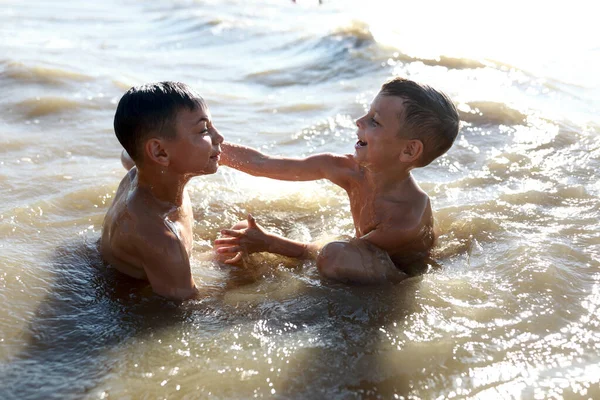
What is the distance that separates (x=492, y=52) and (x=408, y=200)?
5046 mm

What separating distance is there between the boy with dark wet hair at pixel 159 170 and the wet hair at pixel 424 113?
87 centimetres

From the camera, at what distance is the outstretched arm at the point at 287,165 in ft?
12.2

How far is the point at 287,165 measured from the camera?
148 inches

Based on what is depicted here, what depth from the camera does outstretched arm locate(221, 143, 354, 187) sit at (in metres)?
3.71

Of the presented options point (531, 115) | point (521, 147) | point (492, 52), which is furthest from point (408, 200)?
point (492, 52)

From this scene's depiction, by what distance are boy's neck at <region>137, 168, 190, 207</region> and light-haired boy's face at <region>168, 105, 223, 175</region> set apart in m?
0.06

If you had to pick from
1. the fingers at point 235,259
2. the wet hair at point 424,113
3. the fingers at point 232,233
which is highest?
the wet hair at point 424,113

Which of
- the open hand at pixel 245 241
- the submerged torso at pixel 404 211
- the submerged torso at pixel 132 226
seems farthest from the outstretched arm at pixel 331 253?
the submerged torso at pixel 132 226

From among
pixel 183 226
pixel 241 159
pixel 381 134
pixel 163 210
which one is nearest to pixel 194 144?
pixel 163 210

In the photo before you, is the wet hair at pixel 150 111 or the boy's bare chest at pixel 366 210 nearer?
the wet hair at pixel 150 111

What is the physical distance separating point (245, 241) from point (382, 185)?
0.73 metres

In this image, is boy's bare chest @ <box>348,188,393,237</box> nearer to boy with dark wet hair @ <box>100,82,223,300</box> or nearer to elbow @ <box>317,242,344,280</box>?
elbow @ <box>317,242,344,280</box>

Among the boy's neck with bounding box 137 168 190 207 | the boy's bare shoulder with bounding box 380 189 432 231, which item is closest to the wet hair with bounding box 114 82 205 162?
the boy's neck with bounding box 137 168 190 207

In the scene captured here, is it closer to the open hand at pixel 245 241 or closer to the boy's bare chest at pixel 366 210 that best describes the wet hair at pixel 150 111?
the open hand at pixel 245 241
